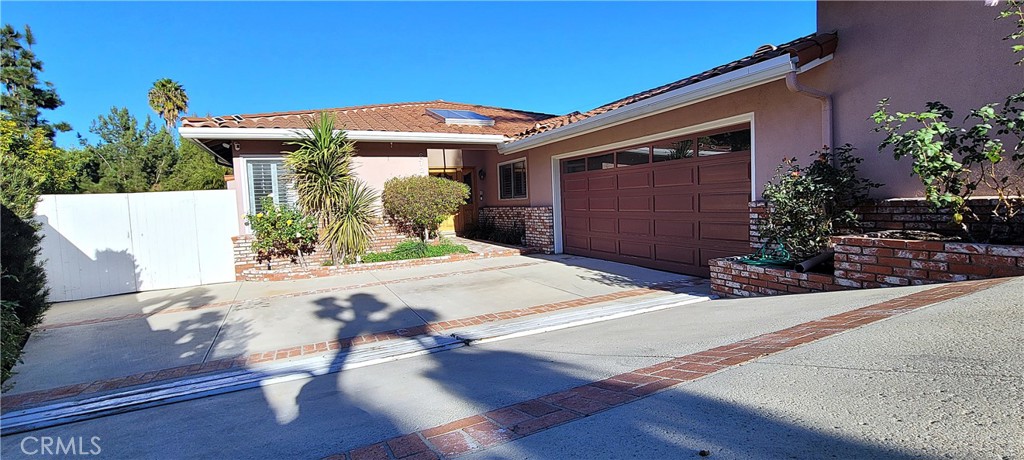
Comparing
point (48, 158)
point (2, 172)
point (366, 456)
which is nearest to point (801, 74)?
point (366, 456)

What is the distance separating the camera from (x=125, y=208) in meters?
8.59

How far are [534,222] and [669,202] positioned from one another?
450cm

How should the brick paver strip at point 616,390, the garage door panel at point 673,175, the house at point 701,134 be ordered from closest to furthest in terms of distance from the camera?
1. the brick paver strip at point 616,390
2. the house at point 701,134
3. the garage door panel at point 673,175

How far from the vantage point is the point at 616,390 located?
2.64 m

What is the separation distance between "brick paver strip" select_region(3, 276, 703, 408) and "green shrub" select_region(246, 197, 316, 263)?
505 cm

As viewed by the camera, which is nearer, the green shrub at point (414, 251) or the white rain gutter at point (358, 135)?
the white rain gutter at point (358, 135)

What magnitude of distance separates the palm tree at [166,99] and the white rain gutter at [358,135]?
2293 cm

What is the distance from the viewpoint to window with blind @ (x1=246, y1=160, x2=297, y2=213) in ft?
32.0

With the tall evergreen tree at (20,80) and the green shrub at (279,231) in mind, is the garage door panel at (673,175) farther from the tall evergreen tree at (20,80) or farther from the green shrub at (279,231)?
the tall evergreen tree at (20,80)

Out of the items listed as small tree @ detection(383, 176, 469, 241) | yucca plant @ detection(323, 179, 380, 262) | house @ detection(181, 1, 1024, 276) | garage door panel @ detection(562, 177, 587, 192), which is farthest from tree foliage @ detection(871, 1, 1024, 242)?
yucca plant @ detection(323, 179, 380, 262)

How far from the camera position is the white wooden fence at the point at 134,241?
8.16 meters

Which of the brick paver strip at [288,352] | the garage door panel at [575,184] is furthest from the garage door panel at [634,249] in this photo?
the brick paver strip at [288,352]

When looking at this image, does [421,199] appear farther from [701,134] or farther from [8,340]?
[8,340]

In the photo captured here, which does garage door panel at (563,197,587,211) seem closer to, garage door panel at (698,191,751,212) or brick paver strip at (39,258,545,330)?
brick paver strip at (39,258,545,330)
